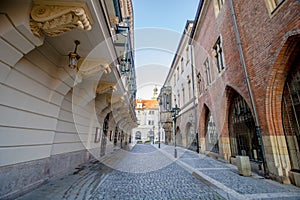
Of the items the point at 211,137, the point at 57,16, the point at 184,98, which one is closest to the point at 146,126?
the point at 184,98

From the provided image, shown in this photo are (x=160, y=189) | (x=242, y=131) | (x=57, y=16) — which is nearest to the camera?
(x=57, y=16)

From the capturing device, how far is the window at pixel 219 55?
861 cm

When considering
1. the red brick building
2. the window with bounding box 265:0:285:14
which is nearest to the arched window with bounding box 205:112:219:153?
the red brick building

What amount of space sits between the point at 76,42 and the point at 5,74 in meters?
1.63

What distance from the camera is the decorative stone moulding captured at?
2.45 m

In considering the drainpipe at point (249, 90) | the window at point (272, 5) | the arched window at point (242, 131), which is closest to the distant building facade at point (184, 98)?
the arched window at point (242, 131)

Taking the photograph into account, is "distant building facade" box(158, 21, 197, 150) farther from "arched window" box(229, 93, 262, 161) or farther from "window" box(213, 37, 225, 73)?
"arched window" box(229, 93, 262, 161)

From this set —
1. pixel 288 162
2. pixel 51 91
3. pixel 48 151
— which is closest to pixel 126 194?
pixel 48 151

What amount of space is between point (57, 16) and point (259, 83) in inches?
249

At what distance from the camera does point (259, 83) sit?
5.29 meters

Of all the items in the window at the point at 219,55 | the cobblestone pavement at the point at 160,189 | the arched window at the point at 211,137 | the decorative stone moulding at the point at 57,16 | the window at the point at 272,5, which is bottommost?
the cobblestone pavement at the point at 160,189

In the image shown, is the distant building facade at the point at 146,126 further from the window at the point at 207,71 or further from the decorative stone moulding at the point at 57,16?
the decorative stone moulding at the point at 57,16

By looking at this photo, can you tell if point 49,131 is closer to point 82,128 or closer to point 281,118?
point 82,128

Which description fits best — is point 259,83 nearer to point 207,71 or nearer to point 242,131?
point 242,131
